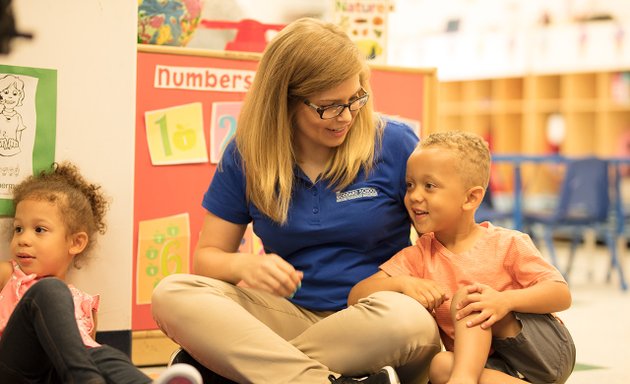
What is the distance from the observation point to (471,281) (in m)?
1.79

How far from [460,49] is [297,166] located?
6.43 metres

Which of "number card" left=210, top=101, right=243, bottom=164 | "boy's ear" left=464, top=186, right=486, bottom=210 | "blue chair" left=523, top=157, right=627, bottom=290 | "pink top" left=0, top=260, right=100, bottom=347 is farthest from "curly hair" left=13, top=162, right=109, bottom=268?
"blue chair" left=523, top=157, right=627, bottom=290

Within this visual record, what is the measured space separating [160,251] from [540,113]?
5685mm

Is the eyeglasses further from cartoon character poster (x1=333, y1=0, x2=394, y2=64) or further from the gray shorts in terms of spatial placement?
cartoon character poster (x1=333, y1=0, x2=394, y2=64)

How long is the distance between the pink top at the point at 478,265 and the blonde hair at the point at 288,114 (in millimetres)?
223

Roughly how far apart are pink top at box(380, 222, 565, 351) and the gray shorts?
89 millimetres

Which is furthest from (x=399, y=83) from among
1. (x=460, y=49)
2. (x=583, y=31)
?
(x=460, y=49)

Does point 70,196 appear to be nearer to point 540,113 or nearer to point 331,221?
point 331,221

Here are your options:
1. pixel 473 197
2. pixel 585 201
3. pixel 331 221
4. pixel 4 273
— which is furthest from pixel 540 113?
pixel 4 273

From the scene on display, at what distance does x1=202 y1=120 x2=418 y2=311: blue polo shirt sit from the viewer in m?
1.84

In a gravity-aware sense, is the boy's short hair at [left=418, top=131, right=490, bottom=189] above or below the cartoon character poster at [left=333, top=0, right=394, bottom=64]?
below

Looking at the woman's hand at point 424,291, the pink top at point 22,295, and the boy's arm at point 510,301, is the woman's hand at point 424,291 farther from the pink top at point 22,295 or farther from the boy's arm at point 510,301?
the pink top at point 22,295

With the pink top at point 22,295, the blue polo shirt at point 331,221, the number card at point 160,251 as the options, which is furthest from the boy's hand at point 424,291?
the number card at point 160,251

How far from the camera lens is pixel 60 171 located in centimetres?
196
